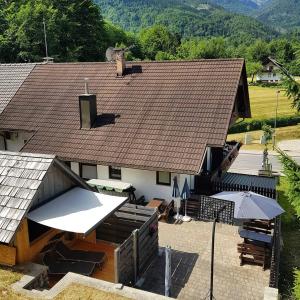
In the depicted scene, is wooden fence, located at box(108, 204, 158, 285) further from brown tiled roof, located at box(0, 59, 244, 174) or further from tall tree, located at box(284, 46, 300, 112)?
tall tree, located at box(284, 46, 300, 112)

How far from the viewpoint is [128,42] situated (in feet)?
319

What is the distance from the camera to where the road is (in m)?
31.9

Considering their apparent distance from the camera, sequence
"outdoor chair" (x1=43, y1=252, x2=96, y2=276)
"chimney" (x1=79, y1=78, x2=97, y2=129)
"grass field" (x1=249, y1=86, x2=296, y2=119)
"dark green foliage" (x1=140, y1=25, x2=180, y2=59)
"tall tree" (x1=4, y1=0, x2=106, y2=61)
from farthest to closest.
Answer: "dark green foliage" (x1=140, y1=25, x2=180, y2=59)
"grass field" (x1=249, y1=86, x2=296, y2=119)
"tall tree" (x1=4, y1=0, x2=106, y2=61)
"chimney" (x1=79, y1=78, x2=97, y2=129)
"outdoor chair" (x1=43, y1=252, x2=96, y2=276)

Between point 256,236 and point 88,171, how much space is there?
31.4ft

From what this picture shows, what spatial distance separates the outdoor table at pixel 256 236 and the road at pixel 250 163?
18.3 m

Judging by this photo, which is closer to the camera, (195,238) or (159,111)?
(195,238)

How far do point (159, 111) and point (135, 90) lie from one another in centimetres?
256

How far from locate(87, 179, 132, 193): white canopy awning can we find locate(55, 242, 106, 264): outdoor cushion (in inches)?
224

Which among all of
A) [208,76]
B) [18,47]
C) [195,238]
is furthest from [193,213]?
[18,47]

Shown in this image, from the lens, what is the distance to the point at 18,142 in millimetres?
22625

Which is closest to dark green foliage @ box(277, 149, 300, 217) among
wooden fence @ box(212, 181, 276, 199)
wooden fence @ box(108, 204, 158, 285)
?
wooden fence @ box(108, 204, 158, 285)

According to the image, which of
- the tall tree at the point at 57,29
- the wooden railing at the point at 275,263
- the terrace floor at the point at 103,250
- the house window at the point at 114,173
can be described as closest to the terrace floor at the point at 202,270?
the wooden railing at the point at 275,263

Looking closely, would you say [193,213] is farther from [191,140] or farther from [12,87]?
[12,87]

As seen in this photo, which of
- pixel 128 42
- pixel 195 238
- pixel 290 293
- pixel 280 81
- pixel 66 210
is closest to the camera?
pixel 280 81
